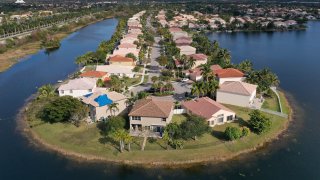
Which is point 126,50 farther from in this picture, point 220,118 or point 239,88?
point 220,118

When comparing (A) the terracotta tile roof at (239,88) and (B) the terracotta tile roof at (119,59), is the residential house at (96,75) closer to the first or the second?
(B) the terracotta tile roof at (119,59)

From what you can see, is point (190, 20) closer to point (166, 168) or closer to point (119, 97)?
point (119, 97)

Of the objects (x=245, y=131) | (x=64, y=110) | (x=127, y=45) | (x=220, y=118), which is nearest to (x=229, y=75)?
(x=220, y=118)

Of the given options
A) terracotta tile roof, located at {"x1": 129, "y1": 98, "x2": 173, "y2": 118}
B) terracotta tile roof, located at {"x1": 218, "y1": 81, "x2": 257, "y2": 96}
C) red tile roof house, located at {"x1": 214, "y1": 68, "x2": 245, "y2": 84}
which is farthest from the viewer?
red tile roof house, located at {"x1": 214, "y1": 68, "x2": 245, "y2": 84}

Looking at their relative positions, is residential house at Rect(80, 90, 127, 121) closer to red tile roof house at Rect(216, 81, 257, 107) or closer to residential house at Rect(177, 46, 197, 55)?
red tile roof house at Rect(216, 81, 257, 107)

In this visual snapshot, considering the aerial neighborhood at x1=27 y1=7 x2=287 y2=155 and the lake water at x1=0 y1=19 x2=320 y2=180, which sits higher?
the aerial neighborhood at x1=27 y1=7 x2=287 y2=155

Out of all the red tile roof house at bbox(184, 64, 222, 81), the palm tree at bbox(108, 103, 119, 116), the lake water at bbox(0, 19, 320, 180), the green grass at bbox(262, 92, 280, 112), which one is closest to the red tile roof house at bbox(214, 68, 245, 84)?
the red tile roof house at bbox(184, 64, 222, 81)

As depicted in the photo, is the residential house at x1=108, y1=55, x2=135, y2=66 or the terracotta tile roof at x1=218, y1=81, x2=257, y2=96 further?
the residential house at x1=108, y1=55, x2=135, y2=66
